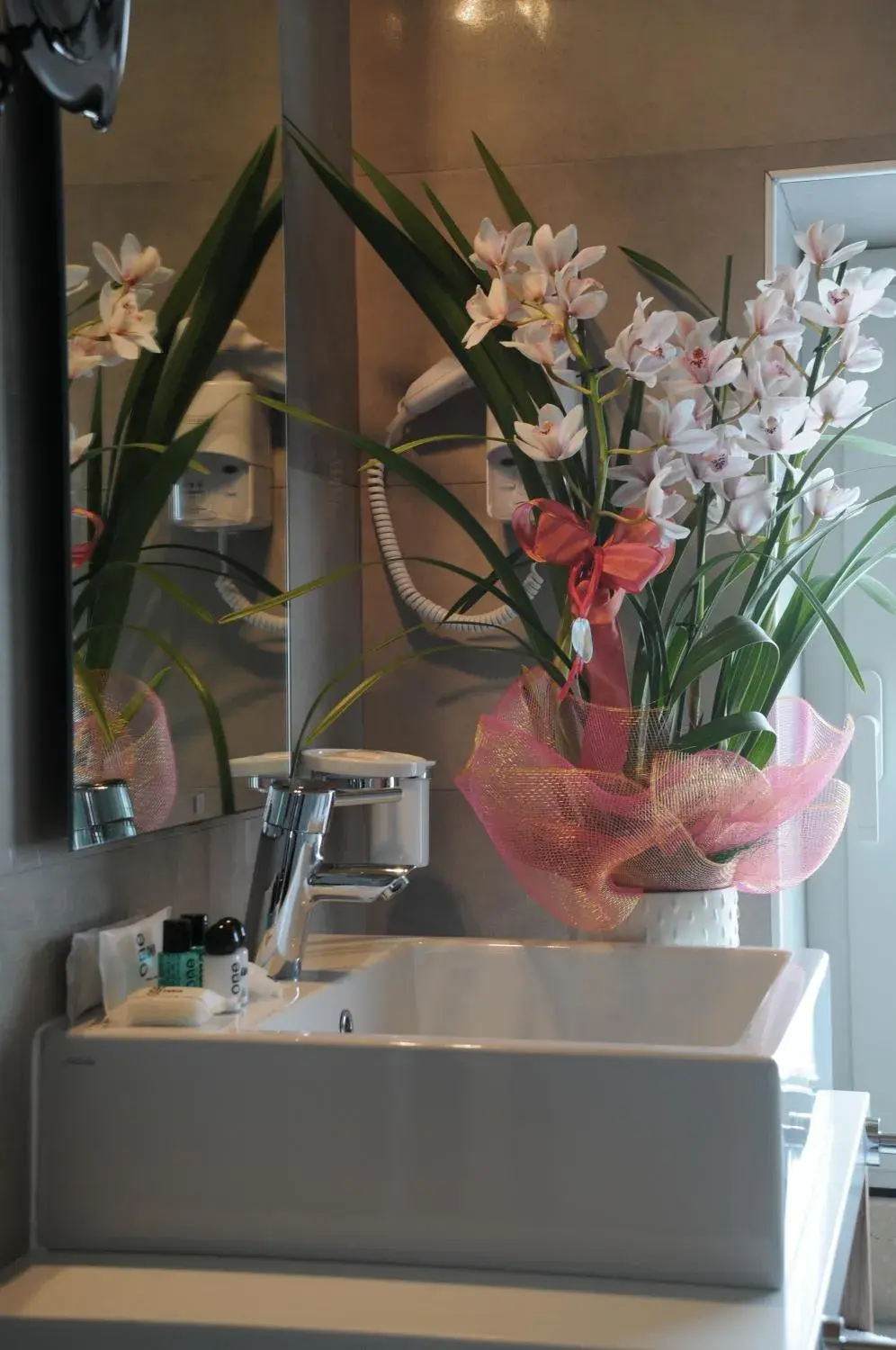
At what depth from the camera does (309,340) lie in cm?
165

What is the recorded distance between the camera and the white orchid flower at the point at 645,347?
4.28ft

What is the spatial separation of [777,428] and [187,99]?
0.61 meters

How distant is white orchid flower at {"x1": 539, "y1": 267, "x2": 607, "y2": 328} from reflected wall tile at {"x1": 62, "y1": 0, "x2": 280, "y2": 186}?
330 millimetres

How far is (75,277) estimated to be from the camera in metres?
1.04

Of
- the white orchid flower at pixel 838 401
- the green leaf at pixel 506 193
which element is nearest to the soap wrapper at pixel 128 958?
the white orchid flower at pixel 838 401

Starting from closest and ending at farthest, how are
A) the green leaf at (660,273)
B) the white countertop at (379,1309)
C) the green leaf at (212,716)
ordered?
the white countertop at (379,1309) → the green leaf at (212,716) → the green leaf at (660,273)

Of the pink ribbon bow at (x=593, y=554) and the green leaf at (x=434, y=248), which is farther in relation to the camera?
the green leaf at (x=434, y=248)

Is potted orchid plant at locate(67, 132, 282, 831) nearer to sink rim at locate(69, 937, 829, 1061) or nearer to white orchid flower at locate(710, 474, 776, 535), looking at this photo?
sink rim at locate(69, 937, 829, 1061)

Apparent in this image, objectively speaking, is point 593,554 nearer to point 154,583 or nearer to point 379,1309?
point 154,583

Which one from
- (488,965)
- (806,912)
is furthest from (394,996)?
(806,912)

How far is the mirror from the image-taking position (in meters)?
1.06

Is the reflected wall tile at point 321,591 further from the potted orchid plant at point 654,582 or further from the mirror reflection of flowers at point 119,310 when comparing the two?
the mirror reflection of flowers at point 119,310

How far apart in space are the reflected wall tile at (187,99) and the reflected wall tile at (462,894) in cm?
80

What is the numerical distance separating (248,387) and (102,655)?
40 centimetres
